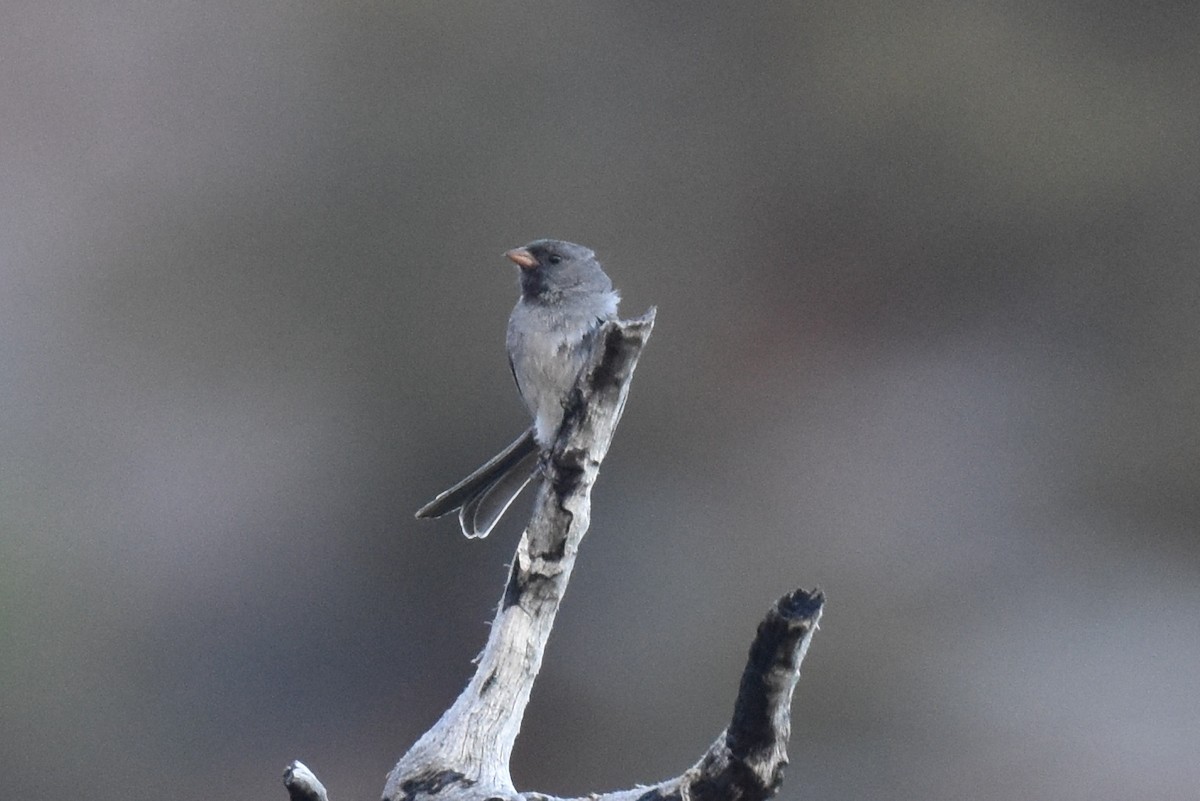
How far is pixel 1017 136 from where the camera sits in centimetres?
344

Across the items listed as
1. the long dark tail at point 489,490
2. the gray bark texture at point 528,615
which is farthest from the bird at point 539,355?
the gray bark texture at point 528,615

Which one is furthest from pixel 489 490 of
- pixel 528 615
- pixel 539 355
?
pixel 528 615

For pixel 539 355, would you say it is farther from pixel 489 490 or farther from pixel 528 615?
pixel 528 615

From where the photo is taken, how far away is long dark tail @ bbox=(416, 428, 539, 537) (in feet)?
8.32

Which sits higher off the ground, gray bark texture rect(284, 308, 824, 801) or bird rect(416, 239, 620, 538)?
bird rect(416, 239, 620, 538)

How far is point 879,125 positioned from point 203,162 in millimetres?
1934

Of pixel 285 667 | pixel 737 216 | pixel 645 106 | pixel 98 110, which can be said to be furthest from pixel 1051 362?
pixel 98 110

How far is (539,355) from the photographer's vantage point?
2.53m

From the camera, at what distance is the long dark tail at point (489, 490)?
Answer: 254cm

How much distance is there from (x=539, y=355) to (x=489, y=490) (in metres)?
0.31

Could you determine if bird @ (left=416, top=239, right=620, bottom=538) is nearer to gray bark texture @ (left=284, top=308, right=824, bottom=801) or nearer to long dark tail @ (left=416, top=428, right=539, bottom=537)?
long dark tail @ (left=416, top=428, right=539, bottom=537)

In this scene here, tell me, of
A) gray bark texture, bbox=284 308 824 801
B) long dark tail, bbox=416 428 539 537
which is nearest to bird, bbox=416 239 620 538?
long dark tail, bbox=416 428 539 537

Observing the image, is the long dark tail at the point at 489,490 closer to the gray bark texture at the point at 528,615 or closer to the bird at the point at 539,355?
the bird at the point at 539,355

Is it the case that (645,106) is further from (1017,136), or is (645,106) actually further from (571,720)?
(571,720)
